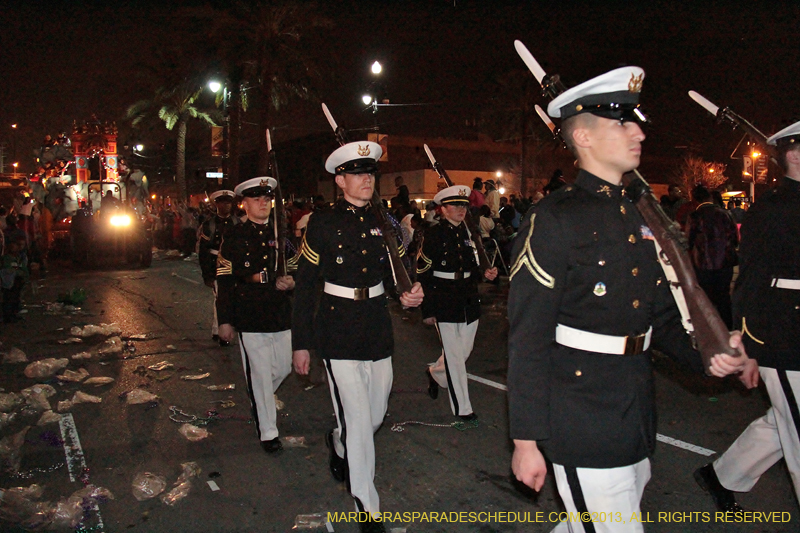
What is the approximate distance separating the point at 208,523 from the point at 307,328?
4.64 feet

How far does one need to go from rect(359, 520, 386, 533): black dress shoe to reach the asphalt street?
0.24 metres

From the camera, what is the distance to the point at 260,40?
22656 mm

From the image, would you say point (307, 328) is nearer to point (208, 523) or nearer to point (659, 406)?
point (208, 523)

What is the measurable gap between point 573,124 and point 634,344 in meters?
0.91

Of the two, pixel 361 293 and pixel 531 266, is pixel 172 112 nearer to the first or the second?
pixel 361 293

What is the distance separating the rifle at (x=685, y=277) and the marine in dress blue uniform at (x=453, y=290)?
3.55m

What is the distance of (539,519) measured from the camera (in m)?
4.24

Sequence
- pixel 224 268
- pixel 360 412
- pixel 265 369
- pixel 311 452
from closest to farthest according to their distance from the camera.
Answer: pixel 360 412 < pixel 311 452 < pixel 265 369 < pixel 224 268

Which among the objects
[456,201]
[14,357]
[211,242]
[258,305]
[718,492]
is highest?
[456,201]

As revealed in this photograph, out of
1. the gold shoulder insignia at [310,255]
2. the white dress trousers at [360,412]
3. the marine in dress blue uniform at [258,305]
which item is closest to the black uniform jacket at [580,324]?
the white dress trousers at [360,412]

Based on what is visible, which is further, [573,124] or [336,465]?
[336,465]

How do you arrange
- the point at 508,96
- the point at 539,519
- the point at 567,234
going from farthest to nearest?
the point at 508,96 < the point at 539,519 < the point at 567,234

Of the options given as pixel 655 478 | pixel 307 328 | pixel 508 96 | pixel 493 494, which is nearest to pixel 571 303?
pixel 307 328

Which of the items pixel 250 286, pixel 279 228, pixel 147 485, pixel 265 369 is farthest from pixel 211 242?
pixel 147 485
